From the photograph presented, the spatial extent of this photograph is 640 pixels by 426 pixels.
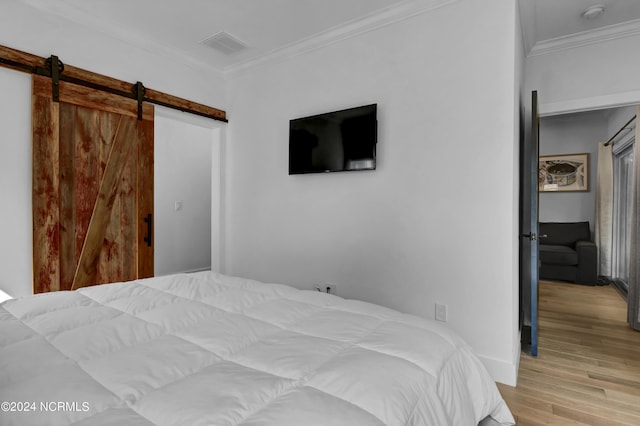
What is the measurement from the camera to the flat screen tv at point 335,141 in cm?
277

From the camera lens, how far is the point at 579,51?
9.56ft

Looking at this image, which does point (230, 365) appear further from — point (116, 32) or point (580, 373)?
point (116, 32)

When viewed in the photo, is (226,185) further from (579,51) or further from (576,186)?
(576,186)

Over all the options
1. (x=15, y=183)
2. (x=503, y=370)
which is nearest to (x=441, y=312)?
(x=503, y=370)

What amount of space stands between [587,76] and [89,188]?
422 centimetres

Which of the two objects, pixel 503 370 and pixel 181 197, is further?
pixel 181 197

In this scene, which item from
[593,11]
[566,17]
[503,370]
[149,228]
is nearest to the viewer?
[503,370]

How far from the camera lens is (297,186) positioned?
3305mm

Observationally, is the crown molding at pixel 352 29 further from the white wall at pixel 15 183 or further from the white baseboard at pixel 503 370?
the white baseboard at pixel 503 370

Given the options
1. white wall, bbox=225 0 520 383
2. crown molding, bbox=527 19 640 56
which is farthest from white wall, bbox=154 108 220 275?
crown molding, bbox=527 19 640 56

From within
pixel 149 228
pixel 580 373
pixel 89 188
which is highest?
pixel 89 188

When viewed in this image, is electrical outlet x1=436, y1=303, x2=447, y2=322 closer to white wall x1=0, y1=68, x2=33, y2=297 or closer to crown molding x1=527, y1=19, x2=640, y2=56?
crown molding x1=527, y1=19, x2=640, y2=56

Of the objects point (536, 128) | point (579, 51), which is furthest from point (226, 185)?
point (579, 51)

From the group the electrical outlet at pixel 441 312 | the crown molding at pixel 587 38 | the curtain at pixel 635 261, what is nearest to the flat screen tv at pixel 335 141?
the electrical outlet at pixel 441 312
